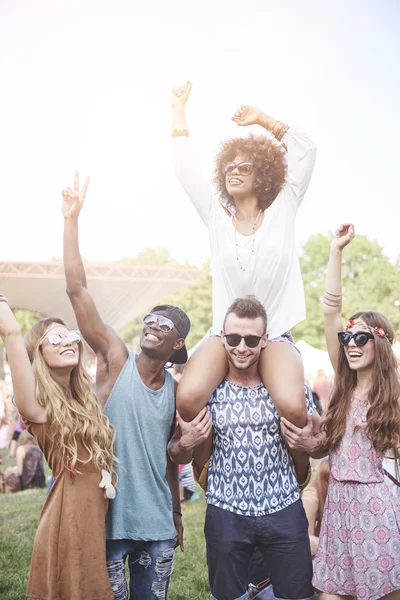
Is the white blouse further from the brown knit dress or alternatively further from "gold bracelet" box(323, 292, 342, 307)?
the brown knit dress

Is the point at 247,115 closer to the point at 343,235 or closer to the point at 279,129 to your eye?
the point at 279,129

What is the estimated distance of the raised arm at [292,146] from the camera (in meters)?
3.76

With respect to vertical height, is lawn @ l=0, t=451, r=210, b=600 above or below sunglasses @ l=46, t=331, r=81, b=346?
below

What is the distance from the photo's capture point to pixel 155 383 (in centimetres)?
355

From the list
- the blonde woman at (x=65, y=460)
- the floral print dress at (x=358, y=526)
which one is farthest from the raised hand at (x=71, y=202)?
the floral print dress at (x=358, y=526)

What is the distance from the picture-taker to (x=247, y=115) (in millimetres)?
3814

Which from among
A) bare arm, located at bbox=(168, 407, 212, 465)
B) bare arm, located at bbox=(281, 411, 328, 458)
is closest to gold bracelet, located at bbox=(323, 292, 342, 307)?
bare arm, located at bbox=(281, 411, 328, 458)

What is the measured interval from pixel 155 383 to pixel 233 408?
1.56 ft

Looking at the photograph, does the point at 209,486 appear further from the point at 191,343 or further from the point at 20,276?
the point at 191,343

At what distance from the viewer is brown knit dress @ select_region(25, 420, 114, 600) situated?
308 centimetres

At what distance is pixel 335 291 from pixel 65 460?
5.72 ft

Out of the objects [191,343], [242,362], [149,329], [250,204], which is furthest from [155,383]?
[191,343]

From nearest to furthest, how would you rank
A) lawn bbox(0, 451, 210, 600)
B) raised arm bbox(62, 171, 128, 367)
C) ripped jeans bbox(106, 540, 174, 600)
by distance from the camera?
ripped jeans bbox(106, 540, 174, 600), raised arm bbox(62, 171, 128, 367), lawn bbox(0, 451, 210, 600)

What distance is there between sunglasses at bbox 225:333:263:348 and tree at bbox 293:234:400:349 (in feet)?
95.8
